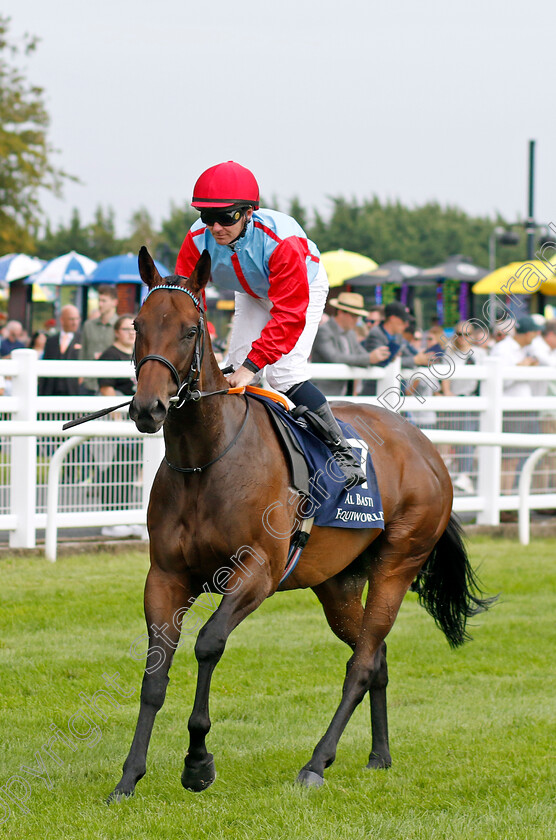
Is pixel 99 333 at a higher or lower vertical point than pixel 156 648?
higher

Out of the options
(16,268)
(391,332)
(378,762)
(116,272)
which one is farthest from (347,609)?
Result: (16,268)

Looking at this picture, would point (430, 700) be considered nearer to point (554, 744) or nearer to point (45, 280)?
point (554, 744)

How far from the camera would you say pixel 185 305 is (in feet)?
12.1

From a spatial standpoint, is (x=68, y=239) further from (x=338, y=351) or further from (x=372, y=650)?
(x=372, y=650)

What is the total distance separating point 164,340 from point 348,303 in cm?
615

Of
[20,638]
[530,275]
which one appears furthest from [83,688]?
[530,275]

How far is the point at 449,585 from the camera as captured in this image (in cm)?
519

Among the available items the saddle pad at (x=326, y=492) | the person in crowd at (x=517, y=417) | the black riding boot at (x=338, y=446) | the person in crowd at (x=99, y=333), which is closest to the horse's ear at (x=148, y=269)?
the saddle pad at (x=326, y=492)

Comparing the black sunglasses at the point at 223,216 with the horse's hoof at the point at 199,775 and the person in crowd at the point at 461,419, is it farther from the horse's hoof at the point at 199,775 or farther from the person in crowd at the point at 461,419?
the person in crowd at the point at 461,419

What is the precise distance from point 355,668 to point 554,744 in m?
0.90

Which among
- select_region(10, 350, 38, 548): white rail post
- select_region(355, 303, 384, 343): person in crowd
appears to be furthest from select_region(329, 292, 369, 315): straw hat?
select_region(10, 350, 38, 548): white rail post

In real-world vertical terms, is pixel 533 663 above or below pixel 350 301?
below

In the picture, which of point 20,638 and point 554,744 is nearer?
point 554,744

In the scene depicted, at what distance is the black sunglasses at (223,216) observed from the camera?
4020mm
